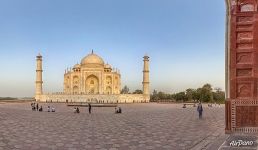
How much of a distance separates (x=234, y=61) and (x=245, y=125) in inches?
82.5

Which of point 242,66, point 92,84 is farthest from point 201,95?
point 242,66

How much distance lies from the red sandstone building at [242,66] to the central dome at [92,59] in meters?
59.1

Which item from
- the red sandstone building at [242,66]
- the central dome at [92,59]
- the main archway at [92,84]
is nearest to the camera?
the red sandstone building at [242,66]

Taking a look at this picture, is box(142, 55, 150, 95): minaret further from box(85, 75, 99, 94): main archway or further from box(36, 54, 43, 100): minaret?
box(36, 54, 43, 100): minaret

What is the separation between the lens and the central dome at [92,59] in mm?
69562

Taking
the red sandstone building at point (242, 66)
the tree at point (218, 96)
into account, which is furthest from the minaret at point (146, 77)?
the red sandstone building at point (242, 66)

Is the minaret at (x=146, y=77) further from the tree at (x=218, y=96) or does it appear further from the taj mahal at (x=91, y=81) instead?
the tree at (x=218, y=96)

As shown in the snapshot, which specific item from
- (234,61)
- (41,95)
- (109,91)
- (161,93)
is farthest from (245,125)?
(161,93)

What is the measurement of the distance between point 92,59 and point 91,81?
17.3 feet

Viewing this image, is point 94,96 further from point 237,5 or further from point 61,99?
point 237,5

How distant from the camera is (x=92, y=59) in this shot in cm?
6956

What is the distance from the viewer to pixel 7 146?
30.7 feet

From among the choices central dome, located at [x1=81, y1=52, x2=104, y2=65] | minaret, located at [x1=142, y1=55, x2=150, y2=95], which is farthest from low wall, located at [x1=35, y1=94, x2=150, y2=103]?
central dome, located at [x1=81, y1=52, x2=104, y2=65]

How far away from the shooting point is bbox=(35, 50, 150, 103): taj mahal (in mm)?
63219
